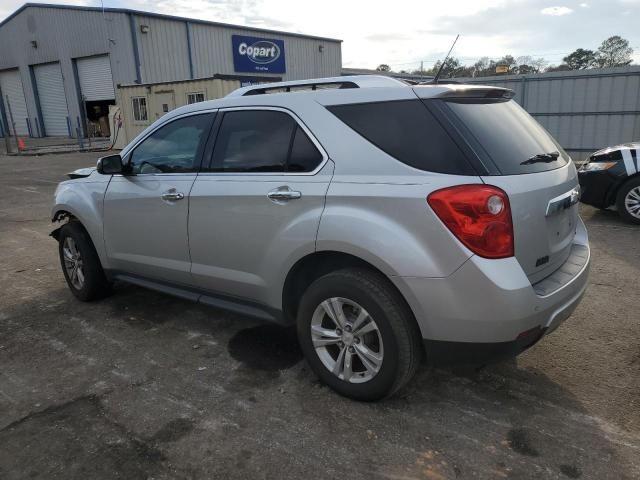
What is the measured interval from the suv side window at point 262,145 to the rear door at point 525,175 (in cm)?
78

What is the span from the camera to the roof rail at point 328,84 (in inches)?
115

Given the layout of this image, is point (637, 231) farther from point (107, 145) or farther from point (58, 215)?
point (107, 145)

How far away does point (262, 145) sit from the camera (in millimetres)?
3211

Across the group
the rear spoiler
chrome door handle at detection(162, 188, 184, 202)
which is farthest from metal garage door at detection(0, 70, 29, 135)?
the rear spoiler

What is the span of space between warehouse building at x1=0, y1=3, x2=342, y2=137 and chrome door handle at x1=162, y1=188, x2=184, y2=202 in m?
19.9

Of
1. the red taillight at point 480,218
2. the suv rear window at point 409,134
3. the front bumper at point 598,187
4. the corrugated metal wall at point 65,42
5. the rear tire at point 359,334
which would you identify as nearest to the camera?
the red taillight at point 480,218

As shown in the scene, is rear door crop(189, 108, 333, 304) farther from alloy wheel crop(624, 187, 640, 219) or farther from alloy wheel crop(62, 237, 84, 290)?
alloy wheel crop(624, 187, 640, 219)

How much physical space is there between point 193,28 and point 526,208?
2624cm

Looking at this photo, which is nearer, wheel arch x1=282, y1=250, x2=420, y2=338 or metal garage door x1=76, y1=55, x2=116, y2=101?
wheel arch x1=282, y1=250, x2=420, y2=338

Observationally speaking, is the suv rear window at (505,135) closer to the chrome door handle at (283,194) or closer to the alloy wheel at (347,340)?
the chrome door handle at (283,194)

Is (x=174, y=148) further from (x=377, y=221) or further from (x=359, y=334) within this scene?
(x=359, y=334)

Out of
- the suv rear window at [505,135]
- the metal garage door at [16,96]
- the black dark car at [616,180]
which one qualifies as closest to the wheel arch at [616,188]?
the black dark car at [616,180]

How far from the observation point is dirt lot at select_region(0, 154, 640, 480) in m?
2.45

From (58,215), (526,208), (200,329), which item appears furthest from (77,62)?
(526,208)
